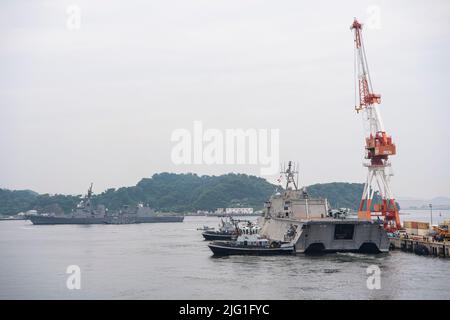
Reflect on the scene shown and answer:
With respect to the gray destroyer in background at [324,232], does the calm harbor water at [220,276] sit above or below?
below

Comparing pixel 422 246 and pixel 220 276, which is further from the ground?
pixel 422 246

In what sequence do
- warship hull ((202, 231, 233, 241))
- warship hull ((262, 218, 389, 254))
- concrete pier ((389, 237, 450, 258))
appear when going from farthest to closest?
warship hull ((202, 231, 233, 241)) → warship hull ((262, 218, 389, 254)) → concrete pier ((389, 237, 450, 258))

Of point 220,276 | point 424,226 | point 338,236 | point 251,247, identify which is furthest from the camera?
point 424,226

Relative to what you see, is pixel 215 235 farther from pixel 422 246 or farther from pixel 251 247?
pixel 422 246

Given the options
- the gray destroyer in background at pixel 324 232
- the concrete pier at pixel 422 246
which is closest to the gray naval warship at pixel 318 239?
the gray destroyer in background at pixel 324 232

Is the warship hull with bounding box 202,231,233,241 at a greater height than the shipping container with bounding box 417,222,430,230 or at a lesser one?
lesser

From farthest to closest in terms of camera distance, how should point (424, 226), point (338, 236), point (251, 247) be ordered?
point (424, 226), point (338, 236), point (251, 247)

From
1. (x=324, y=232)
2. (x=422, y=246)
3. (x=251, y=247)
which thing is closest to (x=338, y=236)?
(x=324, y=232)

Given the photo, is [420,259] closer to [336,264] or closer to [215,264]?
[336,264]

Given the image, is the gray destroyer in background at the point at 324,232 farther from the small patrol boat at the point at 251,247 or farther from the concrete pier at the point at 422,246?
the concrete pier at the point at 422,246

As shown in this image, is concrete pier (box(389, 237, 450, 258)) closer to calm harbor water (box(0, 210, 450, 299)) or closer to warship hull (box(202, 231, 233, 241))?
calm harbor water (box(0, 210, 450, 299))

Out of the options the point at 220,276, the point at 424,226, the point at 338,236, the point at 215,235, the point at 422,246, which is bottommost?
the point at 220,276

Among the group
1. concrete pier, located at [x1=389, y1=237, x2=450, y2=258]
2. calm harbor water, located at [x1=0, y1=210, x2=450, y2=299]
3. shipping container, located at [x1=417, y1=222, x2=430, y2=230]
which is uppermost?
shipping container, located at [x1=417, y1=222, x2=430, y2=230]

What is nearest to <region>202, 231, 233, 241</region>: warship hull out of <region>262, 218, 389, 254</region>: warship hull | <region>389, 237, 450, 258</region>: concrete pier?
<region>262, 218, 389, 254</region>: warship hull
